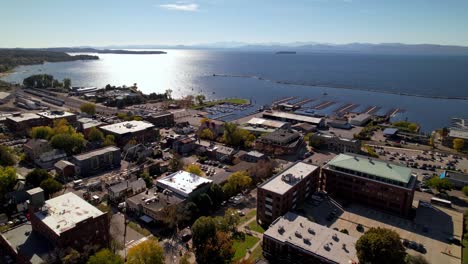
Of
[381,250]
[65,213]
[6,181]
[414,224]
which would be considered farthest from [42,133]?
[414,224]

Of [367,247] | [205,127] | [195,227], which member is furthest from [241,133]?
[367,247]

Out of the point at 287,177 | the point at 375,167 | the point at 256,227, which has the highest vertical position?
the point at 375,167

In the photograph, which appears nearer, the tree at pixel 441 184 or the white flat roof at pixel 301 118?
the tree at pixel 441 184

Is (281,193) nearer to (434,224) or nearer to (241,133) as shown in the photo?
(434,224)

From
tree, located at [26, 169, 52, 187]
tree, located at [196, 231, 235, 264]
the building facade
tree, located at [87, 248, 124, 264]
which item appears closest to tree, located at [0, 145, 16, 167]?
tree, located at [26, 169, 52, 187]

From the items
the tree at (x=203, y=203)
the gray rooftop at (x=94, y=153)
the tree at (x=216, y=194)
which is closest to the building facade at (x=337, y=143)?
the tree at (x=216, y=194)

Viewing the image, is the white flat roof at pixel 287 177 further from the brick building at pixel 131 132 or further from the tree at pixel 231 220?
the brick building at pixel 131 132

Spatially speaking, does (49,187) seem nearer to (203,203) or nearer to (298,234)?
(203,203)
